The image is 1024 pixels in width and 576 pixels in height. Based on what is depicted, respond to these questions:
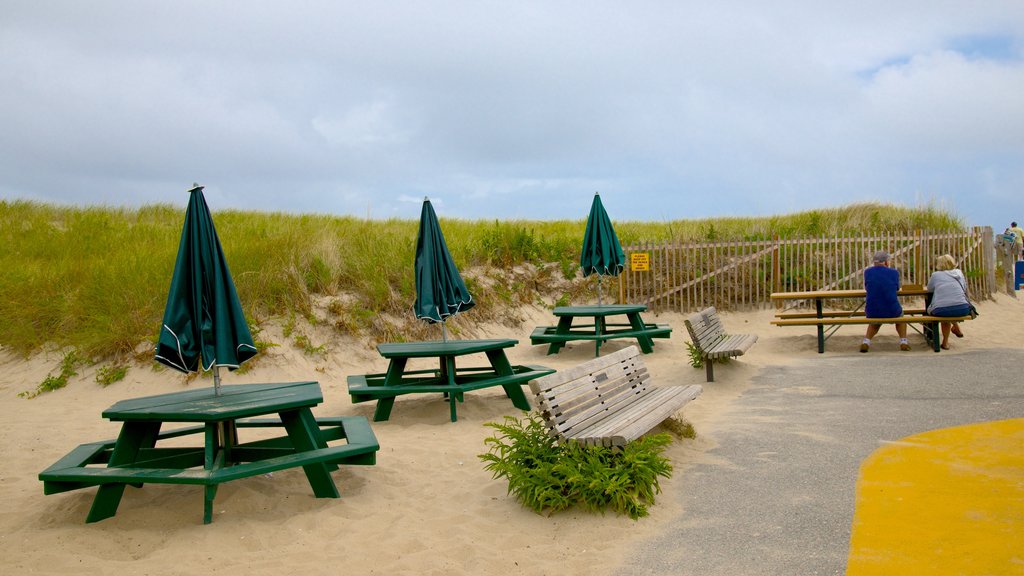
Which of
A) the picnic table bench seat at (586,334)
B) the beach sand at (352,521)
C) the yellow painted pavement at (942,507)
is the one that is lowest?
the beach sand at (352,521)

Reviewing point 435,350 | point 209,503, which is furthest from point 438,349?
point 209,503

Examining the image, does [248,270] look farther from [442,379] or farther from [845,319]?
[845,319]

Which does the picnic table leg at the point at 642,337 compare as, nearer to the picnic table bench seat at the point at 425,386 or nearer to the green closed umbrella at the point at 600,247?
A: the green closed umbrella at the point at 600,247

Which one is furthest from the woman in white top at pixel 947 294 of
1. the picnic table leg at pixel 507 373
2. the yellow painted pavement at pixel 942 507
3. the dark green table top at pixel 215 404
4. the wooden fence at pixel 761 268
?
the dark green table top at pixel 215 404

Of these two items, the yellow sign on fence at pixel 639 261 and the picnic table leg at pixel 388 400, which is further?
the yellow sign on fence at pixel 639 261

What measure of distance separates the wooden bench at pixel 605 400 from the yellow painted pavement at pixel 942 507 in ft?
5.45

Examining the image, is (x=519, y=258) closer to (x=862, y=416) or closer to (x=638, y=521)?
(x=862, y=416)

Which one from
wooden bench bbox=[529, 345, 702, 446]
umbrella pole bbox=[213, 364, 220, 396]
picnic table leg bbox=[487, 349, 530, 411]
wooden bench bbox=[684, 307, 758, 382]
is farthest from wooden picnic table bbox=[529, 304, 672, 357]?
umbrella pole bbox=[213, 364, 220, 396]

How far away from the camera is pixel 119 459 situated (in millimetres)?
5742

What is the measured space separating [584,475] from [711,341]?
632cm

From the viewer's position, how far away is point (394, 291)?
14.8 meters

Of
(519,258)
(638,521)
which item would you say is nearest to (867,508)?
(638,521)

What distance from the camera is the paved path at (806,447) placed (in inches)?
182

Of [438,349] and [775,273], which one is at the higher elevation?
[775,273]
